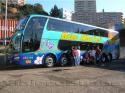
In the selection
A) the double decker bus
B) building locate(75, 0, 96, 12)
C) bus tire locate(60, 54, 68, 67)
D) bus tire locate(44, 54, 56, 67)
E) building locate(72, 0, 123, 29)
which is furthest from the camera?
building locate(75, 0, 96, 12)

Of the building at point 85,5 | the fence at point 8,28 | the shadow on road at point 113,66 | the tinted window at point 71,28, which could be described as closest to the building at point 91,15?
the building at point 85,5

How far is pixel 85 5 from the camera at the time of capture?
9744 cm

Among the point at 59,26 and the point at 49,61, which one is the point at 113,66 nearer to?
the point at 49,61

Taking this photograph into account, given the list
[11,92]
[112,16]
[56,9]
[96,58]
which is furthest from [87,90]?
[56,9]

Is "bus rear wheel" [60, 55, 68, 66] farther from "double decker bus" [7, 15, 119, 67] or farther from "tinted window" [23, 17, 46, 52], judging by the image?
"tinted window" [23, 17, 46, 52]

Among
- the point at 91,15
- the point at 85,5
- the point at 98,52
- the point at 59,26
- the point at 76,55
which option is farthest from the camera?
the point at 85,5

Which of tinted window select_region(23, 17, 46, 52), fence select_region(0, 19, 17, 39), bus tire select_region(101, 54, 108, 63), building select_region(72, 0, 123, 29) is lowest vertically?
bus tire select_region(101, 54, 108, 63)

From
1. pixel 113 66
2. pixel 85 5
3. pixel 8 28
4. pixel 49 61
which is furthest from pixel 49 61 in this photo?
pixel 85 5

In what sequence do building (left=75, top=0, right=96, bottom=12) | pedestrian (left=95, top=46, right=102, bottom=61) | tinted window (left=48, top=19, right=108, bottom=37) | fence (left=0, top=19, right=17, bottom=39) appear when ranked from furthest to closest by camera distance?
1. building (left=75, top=0, right=96, bottom=12)
2. fence (left=0, top=19, right=17, bottom=39)
3. pedestrian (left=95, top=46, right=102, bottom=61)
4. tinted window (left=48, top=19, right=108, bottom=37)

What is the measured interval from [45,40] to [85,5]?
250ft

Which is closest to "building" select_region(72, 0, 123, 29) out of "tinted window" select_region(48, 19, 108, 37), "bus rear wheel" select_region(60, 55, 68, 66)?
"tinted window" select_region(48, 19, 108, 37)

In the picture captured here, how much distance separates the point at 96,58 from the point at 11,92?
54.4 feet

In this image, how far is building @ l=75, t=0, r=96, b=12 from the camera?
96375mm

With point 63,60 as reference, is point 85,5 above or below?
above
